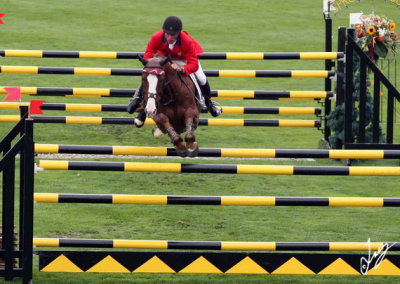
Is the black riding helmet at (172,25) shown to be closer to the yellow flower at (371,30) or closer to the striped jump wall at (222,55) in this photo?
the striped jump wall at (222,55)

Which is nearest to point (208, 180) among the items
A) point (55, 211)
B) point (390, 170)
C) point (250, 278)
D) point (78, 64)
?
point (55, 211)

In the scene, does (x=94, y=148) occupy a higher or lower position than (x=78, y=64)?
lower

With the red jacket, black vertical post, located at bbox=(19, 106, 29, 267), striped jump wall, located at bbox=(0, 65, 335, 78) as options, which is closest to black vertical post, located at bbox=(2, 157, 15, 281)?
black vertical post, located at bbox=(19, 106, 29, 267)

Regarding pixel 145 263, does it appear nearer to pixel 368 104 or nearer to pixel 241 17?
pixel 368 104

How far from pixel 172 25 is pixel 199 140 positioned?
17.3 feet

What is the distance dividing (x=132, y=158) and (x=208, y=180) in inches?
43.5

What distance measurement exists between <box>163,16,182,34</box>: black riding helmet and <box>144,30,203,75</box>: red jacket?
0.59ft

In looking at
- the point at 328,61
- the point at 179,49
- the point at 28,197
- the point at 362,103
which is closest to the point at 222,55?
the point at 328,61

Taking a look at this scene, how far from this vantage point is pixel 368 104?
12.9 m

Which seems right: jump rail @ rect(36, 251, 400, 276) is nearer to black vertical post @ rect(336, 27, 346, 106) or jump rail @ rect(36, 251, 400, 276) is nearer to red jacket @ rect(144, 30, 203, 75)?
red jacket @ rect(144, 30, 203, 75)

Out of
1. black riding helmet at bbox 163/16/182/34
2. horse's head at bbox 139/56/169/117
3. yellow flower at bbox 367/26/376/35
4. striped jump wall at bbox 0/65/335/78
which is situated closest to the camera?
horse's head at bbox 139/56/169/117

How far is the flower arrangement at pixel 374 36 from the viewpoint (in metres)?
13.1

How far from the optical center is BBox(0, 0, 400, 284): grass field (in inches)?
390

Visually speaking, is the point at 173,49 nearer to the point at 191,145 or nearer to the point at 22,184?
the point at 191,145
